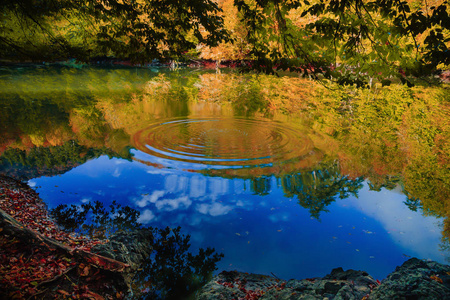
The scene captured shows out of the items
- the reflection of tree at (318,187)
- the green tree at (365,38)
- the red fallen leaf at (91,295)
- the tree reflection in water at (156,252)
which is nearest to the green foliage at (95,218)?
the tree reflection in water at (156,252)

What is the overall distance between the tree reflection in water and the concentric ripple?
3710mm

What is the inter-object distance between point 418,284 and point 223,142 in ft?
30.2

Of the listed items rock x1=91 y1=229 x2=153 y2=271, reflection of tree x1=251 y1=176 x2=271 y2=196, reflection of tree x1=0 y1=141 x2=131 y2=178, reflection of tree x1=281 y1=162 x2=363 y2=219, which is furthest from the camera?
reflection of tree x1=0 y1=141 x2=131 y2=178

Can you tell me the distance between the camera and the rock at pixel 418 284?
3.64 meters

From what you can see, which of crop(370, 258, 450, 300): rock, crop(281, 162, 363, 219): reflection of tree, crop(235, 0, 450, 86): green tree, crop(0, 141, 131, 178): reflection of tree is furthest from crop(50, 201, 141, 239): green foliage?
crop(370, 258, 450, 300): rock

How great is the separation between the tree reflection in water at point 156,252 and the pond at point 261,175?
0.27 meters

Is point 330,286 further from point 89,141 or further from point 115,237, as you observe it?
point 89,141

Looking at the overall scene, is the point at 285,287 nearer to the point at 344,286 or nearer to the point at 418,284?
the point at 344,286

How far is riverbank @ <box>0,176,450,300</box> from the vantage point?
3896 mm

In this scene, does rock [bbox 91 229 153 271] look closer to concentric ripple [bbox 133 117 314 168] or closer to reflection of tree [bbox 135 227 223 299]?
reflection of tree [bbox 135 227 223 299]

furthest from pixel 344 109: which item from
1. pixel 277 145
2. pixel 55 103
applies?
pixel 55 103

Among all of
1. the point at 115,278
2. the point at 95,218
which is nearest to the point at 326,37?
the point at 115,278

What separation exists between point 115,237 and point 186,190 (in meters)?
3.05

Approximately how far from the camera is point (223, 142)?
12492mm
